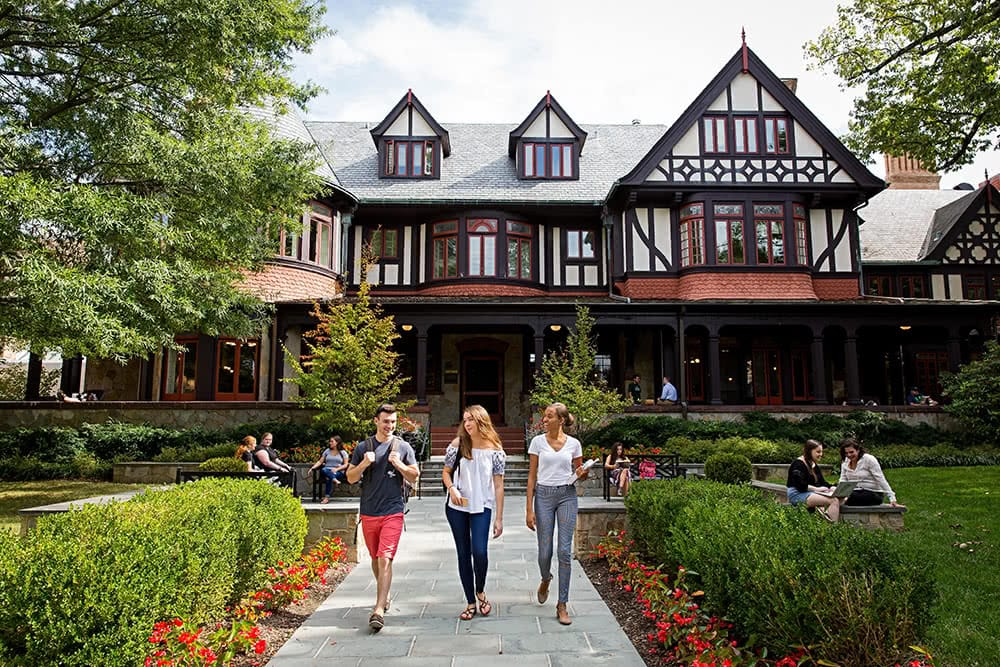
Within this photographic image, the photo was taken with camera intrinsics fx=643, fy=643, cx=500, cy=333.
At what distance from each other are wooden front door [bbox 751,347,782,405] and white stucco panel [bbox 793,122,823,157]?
22.7ft

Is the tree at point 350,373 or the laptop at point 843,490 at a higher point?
the tree at point 350,373

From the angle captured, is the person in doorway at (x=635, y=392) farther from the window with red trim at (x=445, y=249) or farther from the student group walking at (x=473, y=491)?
the student group walking at (x=473, y=491)

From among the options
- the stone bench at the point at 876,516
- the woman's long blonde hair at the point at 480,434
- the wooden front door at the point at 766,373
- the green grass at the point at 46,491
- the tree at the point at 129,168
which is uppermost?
the tree at the point at 129,168

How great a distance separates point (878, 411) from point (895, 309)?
3.39m

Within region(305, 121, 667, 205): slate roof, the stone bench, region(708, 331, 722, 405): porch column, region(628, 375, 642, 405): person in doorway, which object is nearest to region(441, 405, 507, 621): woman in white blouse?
the stone bench

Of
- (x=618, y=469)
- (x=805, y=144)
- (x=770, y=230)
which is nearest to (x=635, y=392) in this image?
(x=770, y=230)

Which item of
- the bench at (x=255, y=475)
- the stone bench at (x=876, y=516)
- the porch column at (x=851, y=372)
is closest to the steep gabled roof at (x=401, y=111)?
the porch column at (x=851, y=372)

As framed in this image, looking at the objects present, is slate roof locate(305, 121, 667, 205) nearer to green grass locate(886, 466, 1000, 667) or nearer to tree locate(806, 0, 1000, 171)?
tree locate(806, 0, 1000, 171)

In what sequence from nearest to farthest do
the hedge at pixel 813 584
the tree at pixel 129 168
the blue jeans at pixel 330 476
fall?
1. the hedge at pixel 813 584
2. the tree at pixel 129 168
3. the blue jeans at pixel 330 476

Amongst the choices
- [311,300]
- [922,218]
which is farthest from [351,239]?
[922,218]

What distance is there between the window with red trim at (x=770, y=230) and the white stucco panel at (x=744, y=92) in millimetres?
3549

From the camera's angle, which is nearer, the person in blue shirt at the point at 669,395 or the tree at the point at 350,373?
the tree at the point at 350,373

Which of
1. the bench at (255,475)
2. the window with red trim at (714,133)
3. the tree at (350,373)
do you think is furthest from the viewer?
the window with red trim at (714,133)

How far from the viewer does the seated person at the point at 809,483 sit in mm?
8250
